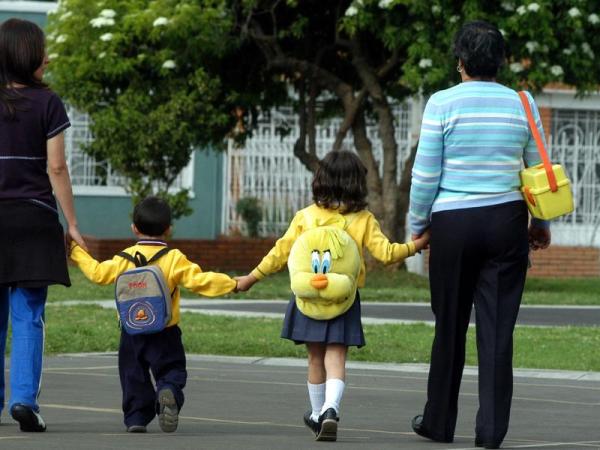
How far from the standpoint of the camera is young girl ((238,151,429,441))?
774cm

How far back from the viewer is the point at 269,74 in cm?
2478

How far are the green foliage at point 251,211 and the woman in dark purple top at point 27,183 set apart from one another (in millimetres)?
19609

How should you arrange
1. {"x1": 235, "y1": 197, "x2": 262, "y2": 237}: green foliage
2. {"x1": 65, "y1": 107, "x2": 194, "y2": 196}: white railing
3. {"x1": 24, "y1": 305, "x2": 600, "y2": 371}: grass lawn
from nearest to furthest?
1. {"x1": 24, "y1": 305, "x2": 600, "y2": 371}: grass lawn
2. {"x1": 235, "y1": 197, "x2": 262, "y2": 237}: green foliage
3. {"x1": 65, "y1": 107, "x2": 194, "y2": 196}: white railing

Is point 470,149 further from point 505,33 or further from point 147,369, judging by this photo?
point 505,33

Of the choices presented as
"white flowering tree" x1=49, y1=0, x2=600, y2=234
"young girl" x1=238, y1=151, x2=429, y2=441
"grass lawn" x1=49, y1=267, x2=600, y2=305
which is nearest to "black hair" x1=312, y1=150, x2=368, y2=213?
"young girl" x1=238, y1=151, x2=429, y2=441

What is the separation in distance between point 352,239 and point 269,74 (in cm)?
1714

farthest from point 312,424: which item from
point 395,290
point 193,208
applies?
point 193,208

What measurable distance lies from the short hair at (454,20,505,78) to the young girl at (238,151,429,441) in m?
0.74

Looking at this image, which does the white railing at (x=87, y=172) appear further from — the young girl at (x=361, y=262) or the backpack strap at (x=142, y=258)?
the young girl at (x=361, y=262)

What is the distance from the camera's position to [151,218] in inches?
314

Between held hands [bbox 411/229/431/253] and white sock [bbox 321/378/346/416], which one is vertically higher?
held hands [bbox 411/229/431/253]

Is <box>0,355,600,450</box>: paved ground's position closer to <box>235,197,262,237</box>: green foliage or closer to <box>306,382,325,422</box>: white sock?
<box>306,382,325,422</box>: white sock

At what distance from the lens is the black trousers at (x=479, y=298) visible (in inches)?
290

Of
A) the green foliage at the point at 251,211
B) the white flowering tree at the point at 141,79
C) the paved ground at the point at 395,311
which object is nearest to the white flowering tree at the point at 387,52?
the white flowering tree at the point at 141,79
